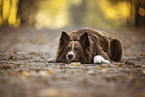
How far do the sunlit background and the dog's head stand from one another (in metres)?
22.1

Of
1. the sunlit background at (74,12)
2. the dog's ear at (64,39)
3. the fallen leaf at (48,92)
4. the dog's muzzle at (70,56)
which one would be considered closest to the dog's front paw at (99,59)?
the dog's muzzle at (70,56)

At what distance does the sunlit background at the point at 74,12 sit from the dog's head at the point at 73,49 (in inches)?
870

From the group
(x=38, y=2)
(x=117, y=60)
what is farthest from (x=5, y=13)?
(x=117, y=60)

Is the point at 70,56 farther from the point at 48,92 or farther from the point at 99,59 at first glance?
the point at 48,92

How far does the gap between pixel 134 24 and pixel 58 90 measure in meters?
33.6

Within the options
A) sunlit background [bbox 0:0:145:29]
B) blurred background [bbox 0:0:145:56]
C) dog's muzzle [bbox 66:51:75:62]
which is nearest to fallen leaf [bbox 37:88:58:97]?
dog's muzzle [bbox 66:51:75:62]

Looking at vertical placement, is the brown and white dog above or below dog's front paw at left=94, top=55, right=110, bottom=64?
above

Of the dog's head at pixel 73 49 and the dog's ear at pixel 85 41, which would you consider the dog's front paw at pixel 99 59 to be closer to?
the dog's head at pixel 73 49

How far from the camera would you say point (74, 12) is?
212 feet

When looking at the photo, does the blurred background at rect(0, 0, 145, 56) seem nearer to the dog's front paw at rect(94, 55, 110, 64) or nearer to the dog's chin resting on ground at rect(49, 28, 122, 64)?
the dog's chin resting on ground at rect(49, 28, 122, 64)

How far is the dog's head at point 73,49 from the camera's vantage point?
6.62 m

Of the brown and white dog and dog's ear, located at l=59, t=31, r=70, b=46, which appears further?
dog's ear, located at l=59, t=31, r=70, b=46

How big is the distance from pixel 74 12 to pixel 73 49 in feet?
194

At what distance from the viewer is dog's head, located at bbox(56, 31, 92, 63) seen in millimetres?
6617
